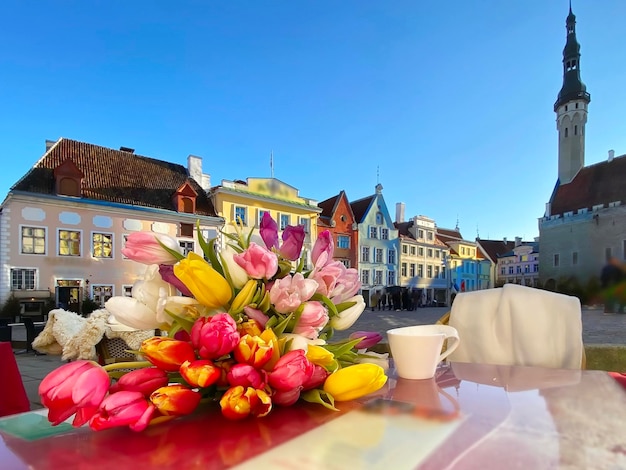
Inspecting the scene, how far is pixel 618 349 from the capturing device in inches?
70.8

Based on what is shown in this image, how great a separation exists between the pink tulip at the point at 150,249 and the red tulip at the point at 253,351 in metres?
0.22

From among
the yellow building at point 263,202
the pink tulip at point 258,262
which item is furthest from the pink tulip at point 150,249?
the yellow building at point 263,202

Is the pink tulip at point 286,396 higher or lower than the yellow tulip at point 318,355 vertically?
lower

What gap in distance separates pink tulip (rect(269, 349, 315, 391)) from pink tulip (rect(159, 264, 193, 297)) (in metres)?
0.21

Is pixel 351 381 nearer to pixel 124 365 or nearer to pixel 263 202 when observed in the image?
pixel 124 365

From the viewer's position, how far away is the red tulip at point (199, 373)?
1.94 ft

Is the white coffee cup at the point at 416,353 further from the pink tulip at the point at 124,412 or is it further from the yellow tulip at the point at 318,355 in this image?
the pink tulip at the point at 124,412

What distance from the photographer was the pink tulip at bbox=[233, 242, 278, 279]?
2.21 ft

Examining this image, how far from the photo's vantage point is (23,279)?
12859 mm

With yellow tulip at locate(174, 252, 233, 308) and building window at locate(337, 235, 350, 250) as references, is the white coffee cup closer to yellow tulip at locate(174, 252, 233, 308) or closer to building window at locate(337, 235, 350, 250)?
yellow tulip at locate(174, 252, 233, 308)

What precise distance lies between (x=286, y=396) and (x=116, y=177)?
17.4m

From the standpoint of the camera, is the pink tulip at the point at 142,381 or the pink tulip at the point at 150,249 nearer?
the pink tulip at the point at 142,381

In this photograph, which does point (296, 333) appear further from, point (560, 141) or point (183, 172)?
point (560, 141)

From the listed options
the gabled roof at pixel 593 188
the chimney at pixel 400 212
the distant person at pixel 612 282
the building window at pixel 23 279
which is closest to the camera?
the distant person at pixel 612 282
